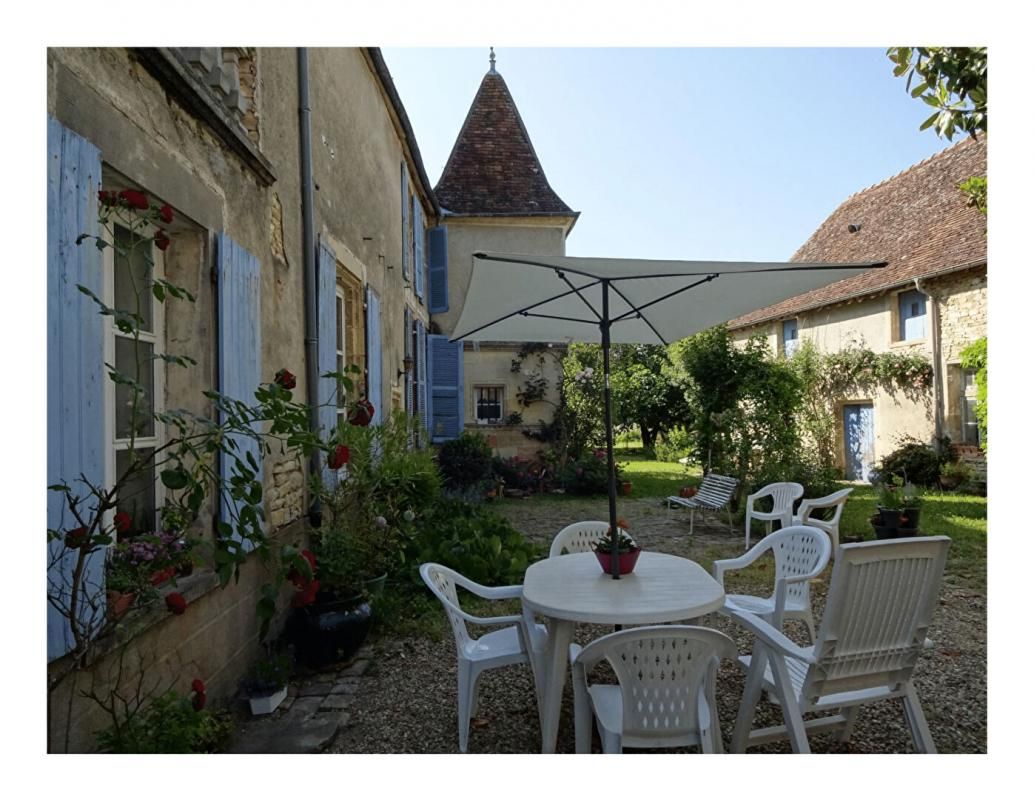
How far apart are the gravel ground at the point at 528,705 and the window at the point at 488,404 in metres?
7.64

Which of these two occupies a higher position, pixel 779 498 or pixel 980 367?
pixel 980 367

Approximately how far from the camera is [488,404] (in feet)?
39.7

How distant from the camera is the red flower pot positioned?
10.1 ft

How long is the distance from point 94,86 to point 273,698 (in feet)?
8.97

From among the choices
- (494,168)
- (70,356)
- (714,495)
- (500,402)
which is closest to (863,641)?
(70,356)

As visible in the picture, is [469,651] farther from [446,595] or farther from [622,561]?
[622,561]

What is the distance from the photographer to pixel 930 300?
11.4 meters

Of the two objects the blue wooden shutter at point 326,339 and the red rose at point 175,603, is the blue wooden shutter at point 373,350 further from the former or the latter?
the red rose at point 175,603

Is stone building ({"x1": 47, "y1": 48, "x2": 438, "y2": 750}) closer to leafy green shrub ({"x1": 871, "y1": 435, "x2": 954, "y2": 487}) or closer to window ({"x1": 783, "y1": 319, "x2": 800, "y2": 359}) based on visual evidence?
leafy green shrub ({"x1": 871, "y1": 435, "x2": 954, "y2": 487})

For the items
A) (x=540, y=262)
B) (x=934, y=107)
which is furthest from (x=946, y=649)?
(x=540, y=262)

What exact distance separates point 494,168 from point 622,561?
1120 centimetres

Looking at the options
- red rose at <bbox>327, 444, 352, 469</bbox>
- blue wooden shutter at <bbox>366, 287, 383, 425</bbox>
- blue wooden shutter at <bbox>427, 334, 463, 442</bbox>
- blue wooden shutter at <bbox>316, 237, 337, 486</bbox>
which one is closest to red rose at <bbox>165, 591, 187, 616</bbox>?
red rose at <bbox>327, 444, 352, 469</bbox>

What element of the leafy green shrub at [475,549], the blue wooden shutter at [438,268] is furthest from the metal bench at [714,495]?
the blue wooden shutter at [438,268]

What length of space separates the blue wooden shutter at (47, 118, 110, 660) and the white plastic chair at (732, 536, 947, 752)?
2375mm
